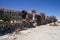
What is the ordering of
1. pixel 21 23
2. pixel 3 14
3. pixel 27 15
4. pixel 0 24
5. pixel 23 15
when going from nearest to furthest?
pixel 0 24 → pixel 3 14 → pixel 21 23 → pixel 23 15 → pixel 27 15

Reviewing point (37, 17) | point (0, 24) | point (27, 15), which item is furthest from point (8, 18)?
point (37, 17)

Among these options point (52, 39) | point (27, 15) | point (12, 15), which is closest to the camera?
point (52, 39)

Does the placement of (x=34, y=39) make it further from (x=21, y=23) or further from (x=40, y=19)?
(x=40, y=19)

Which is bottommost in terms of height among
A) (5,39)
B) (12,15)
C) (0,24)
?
(5,39)

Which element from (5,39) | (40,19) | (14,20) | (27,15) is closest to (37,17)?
(40,19)

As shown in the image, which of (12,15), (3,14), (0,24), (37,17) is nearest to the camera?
(0,24)

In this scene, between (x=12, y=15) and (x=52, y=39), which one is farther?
(x=12, y=15)

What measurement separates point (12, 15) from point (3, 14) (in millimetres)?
1919

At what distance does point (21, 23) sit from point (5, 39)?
7293 millimetres

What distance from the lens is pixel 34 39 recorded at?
29.6ft

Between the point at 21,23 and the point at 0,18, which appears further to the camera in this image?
the point at 21,23

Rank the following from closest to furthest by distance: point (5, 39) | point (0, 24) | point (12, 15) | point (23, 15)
→ 1. point (5, 39)
2. point (0, 24)
3. point (12, 15)
4. point (23, 15)

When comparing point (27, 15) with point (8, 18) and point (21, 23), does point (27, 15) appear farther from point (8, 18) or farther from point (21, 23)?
point (8, 18)

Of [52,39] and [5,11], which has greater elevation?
[5,11]
